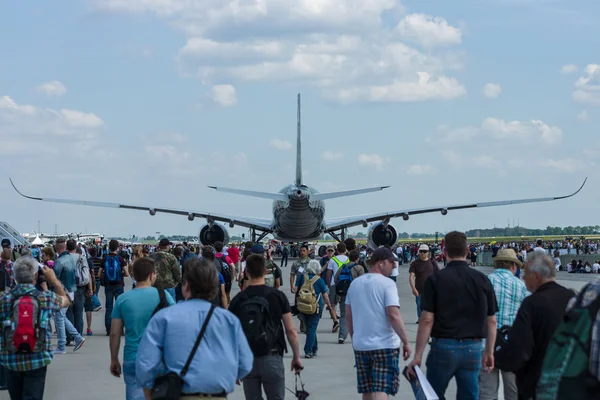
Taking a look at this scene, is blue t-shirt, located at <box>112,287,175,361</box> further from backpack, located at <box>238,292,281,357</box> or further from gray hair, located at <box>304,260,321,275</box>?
gray hair, located at <box>304,260,321,275</box>

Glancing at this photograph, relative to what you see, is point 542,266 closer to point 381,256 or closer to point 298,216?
point 381,256

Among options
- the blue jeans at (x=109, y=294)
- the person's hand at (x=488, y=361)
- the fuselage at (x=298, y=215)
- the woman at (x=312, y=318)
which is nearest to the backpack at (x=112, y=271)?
the blue jeans at (x=109, y=294)

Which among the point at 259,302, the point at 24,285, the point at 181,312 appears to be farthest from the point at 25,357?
the point at 181,312

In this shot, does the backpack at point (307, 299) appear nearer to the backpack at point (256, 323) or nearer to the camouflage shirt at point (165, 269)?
the camouflage shirt at point (165, 269)

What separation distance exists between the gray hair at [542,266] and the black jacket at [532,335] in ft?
0.60

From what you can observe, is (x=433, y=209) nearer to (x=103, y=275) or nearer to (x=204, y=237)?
(x=204, y=237)

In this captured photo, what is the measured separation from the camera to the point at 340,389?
35.4 ft

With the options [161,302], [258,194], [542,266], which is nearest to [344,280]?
[161,302]

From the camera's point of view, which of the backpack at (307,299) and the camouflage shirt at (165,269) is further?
the backpack at (307,299)

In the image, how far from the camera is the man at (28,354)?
7.45 metres

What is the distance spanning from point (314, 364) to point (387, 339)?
519cm

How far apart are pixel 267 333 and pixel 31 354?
1.97 m

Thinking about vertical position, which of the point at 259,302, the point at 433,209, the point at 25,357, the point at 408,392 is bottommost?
the point at 408,392

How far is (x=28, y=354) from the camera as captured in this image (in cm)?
746
